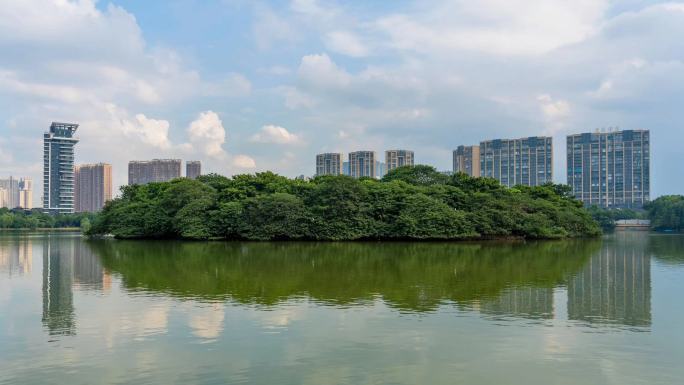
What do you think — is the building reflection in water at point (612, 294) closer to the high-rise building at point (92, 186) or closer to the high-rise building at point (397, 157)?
the high-rise building at point (397, 157)

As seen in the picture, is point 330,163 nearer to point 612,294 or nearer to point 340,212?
point 340,212

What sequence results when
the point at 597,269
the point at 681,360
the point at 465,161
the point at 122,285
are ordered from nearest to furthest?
the point at 681,360, the point at 122,285, the point at 597,269, the point at 465,161

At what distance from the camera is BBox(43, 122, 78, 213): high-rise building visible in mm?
113938

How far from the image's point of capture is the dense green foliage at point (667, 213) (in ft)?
214

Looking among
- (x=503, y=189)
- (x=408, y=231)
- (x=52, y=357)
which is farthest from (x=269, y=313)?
(x=503, y=189)

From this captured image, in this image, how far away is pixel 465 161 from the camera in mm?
108938

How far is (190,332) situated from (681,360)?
26.1ft

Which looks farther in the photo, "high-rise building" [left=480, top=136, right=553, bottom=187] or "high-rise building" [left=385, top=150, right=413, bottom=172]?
"high-rise building" [left=480, top=136, right=553, bottom=187]

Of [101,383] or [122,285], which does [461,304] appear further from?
[122,285]

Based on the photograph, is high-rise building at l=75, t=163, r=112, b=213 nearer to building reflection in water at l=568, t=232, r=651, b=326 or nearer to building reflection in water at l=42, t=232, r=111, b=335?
building reflection in water at l=42, t=232, r=111, b=335

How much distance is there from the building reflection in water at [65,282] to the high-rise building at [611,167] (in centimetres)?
9278

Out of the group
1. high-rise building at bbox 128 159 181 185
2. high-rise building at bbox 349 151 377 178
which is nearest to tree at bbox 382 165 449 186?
high-rise building at bbox 349 151 377 178

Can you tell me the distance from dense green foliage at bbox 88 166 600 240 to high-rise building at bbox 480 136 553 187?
57801 mm

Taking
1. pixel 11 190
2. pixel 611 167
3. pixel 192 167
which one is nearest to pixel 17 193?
pixel 11 190
